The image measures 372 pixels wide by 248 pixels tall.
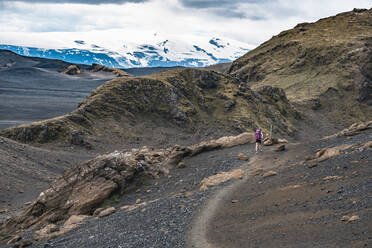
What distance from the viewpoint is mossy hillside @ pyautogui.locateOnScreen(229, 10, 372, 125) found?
131125 millimetres

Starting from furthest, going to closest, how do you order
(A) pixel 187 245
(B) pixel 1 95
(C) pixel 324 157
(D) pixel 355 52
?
(B) pixel 1 95 → (D) pixel 355 52 → (C) pixel 324 157 → (A) pixel 187 245

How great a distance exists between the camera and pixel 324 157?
2403 cm

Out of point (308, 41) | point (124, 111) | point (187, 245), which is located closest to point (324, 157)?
point (187, 245)

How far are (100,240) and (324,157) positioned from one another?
1487 centimetres

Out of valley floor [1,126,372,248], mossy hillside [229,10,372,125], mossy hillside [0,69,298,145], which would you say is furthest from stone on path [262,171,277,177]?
mossy hillside [229,10,372,125]

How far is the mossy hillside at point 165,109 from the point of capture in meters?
75.9

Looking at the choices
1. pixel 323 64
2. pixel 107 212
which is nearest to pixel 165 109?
pixel 107 212

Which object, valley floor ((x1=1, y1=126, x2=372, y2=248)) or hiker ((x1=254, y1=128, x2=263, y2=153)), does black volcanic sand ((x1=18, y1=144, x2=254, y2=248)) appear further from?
hiker ((x1=254, y1=128, x2=263, y2=153))

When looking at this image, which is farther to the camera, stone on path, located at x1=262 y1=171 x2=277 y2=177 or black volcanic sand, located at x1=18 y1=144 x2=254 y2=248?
stone on path, located at x1=262 y1=171 x2=277 y2=177

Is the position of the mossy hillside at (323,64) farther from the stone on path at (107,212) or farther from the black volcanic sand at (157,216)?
the stone on path at (107,212)

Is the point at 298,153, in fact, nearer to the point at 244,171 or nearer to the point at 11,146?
the point at 244,171

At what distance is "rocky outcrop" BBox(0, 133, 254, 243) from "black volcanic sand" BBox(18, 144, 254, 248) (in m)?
1.12

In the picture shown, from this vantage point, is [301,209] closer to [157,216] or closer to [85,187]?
[157,216]

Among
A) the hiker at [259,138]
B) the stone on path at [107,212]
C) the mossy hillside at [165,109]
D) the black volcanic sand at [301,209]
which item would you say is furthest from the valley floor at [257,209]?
the mossy hillside at [165,109]
